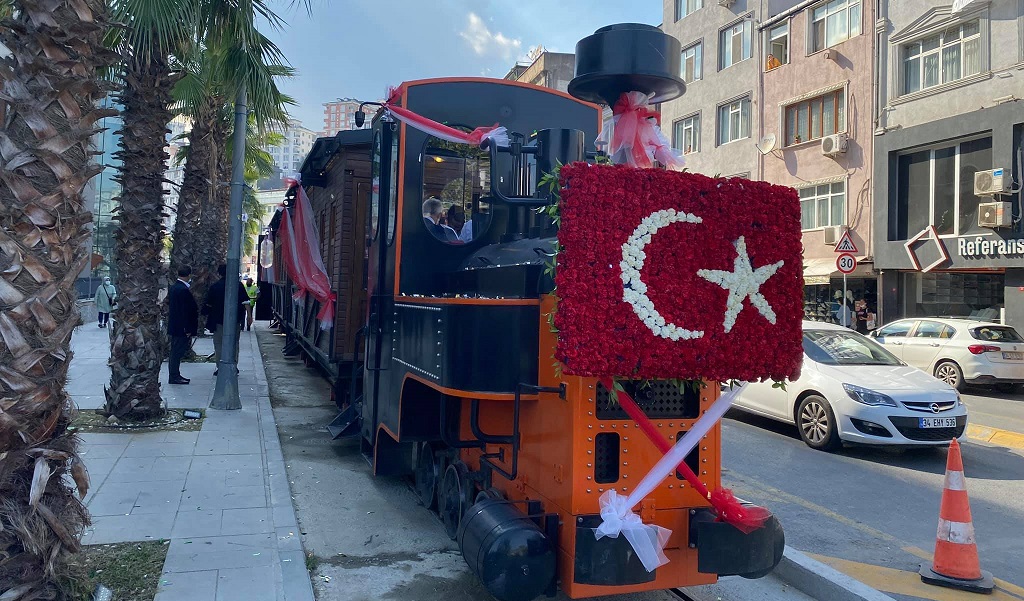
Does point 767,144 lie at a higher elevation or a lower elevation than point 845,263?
higher

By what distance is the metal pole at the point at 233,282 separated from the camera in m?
9.87

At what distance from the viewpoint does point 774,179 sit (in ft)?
80.9

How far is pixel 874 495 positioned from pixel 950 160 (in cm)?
1607

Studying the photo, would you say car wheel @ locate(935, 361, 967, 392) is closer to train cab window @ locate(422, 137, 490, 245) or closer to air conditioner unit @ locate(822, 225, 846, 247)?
air conditioner unit @ locate(822, 225, 846, 247)

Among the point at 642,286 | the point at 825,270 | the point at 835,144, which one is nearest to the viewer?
the point at 642,286

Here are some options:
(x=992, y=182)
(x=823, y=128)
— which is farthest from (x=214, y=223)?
(x=992, y=182)

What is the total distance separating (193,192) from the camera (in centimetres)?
1566

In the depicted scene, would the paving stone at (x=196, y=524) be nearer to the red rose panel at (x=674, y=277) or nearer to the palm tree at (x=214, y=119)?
the red rose panel at (x=674, y=277)

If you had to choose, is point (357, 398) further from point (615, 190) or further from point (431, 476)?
point (615, 190)

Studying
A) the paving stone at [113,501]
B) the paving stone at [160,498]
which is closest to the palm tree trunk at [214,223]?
the paving stone at [160,498]

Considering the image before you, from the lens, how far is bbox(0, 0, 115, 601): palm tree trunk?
372 centimetres

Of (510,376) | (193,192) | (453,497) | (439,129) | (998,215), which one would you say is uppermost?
(998,215)

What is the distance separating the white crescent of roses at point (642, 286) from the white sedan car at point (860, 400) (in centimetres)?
527

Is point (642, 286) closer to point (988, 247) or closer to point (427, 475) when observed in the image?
point (427, 475)
